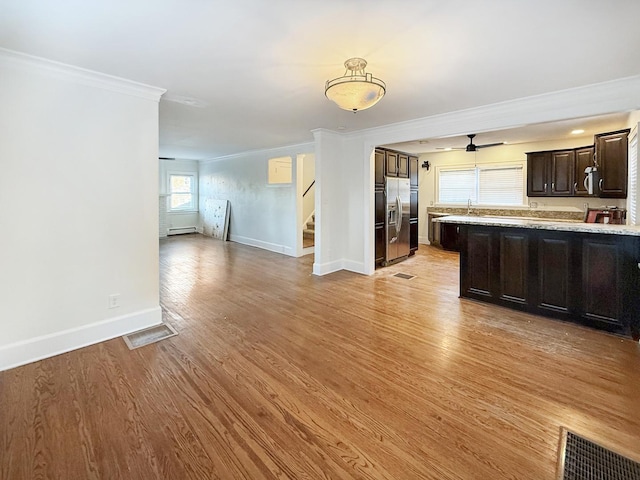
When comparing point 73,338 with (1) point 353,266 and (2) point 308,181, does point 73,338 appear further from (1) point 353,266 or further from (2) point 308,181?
(2) point 308,181

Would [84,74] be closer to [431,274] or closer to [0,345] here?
[0,345]

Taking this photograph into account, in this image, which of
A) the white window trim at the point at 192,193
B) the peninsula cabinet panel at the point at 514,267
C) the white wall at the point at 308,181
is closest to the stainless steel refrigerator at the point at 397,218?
the peninsula cabinet panel at the point at 514,267

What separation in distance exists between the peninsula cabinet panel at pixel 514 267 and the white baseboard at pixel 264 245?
434cm

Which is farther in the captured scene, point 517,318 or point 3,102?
point 517,318

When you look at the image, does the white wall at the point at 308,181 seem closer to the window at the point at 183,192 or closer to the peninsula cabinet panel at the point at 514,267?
the window at the point at 183,192

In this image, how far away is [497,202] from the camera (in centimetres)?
739

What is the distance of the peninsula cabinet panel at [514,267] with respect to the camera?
378cm

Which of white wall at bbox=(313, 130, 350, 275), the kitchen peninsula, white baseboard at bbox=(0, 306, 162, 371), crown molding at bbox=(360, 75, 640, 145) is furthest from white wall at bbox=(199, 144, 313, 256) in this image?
white baseboard at bbox=(0, 306, 162, 371)

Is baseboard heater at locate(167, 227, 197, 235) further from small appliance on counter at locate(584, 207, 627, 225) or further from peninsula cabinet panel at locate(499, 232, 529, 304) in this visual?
small appliance on counter at locate(584, 207, 627, 225)

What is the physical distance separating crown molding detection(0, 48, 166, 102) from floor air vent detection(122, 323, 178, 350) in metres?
2.39

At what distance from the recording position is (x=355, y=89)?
243 centimetres

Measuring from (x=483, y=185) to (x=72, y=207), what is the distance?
7.90 metres

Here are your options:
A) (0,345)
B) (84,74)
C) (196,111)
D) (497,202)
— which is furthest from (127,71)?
(497,202)

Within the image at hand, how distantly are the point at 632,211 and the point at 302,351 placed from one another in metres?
4.32
